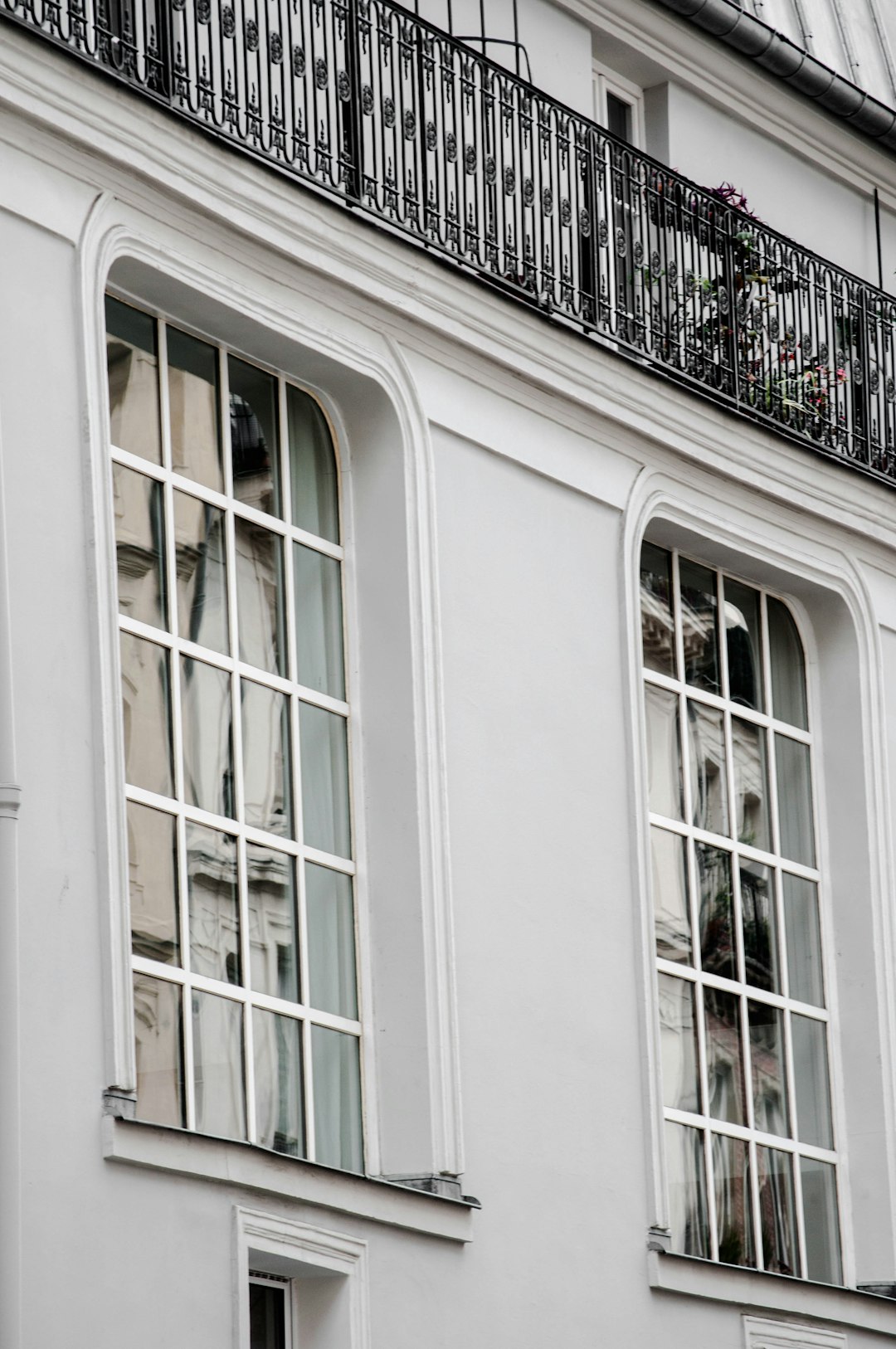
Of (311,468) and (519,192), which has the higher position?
(519,192)

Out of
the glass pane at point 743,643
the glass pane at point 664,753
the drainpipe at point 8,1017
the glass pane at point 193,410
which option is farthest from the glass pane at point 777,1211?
the drainpipe at point 8,1017

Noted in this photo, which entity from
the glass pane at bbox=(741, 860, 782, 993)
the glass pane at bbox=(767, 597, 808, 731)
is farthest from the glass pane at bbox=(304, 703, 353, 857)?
the glass pane at bbox=(767, 597, 808, 731)

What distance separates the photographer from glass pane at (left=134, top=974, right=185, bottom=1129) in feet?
35.5

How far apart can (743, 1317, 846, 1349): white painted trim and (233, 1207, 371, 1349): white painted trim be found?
106 inches

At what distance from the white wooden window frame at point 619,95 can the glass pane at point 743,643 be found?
260 centimetres

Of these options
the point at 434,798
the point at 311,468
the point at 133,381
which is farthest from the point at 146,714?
the point at 311,468

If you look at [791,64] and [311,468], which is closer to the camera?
[311,468]

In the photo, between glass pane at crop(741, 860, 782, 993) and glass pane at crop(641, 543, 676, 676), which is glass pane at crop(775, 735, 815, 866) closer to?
glass pane at crop(741, 860, 782, 993)

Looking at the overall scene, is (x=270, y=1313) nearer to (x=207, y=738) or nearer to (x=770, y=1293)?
(x=207, y=738)

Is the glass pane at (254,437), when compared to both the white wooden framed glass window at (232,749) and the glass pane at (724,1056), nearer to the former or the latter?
the white wooden framed glass window at (232,749)

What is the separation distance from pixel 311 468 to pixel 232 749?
1.48 m

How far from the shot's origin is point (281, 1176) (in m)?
10.8

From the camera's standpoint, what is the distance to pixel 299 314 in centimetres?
1220

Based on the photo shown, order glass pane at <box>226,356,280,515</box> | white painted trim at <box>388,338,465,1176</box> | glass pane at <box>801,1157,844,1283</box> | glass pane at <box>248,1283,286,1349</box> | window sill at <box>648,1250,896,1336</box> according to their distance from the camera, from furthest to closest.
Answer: glass pane at <box>801,1157,844,1283</box>
window sill at <box>648,1250,896,1336</box>
glass pane at <box>226,356,280,515</box>
white painted trim at <box>388,338,465,1176</box>
glass pane at <box>248,1283,286,1349</box>
